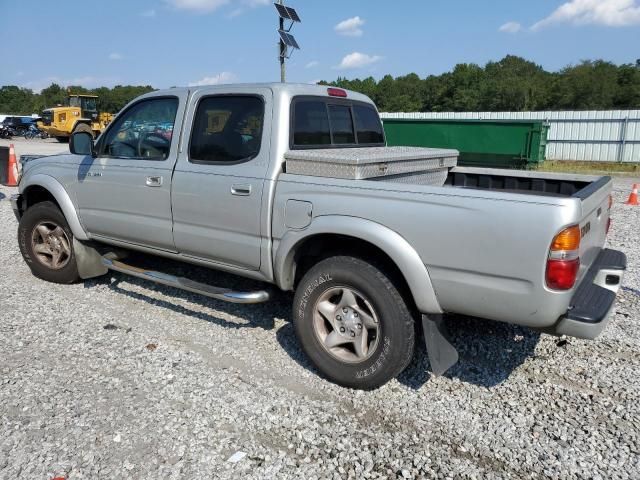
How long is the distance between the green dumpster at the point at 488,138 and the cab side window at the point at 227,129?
14.2 meters

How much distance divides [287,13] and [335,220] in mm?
12342

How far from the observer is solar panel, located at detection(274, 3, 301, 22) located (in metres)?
14.0

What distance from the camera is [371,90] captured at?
77.7m

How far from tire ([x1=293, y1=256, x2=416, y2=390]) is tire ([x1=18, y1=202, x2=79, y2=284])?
2.94 metres

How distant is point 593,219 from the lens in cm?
334

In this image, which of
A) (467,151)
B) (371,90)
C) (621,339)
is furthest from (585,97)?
(621,339)

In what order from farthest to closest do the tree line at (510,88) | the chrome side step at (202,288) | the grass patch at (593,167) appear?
the tree line at (510,88), the grass patch at (593,167), the chrome side step at (202,288)

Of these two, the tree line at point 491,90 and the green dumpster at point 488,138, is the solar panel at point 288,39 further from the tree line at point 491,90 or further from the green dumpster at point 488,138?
the tree line at point 491,90

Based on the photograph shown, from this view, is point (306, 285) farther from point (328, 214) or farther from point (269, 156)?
point (269, 156)

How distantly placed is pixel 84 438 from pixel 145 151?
2476 millimetres

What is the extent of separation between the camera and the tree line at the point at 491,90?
49469 mm

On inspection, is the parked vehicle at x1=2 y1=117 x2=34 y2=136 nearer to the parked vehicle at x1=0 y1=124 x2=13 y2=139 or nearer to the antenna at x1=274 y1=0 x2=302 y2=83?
the parked vehicle at x1=0 y1=124 x2=13 y2=139

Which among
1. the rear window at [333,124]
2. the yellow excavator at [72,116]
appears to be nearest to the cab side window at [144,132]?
the rear window at [333,124]

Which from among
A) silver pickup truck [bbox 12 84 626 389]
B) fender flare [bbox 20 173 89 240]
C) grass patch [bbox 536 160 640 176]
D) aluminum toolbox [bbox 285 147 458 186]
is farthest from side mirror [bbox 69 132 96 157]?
grass patch [bbox 536 160 640 176]
